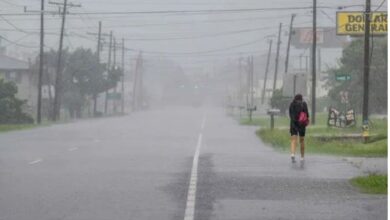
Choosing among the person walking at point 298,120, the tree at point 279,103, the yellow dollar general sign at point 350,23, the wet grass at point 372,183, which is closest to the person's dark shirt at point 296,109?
the person walking at point 298,120

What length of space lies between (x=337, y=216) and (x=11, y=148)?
741 inches

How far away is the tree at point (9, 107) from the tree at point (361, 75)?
23.2 m

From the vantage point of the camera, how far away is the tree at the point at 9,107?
67.2 metres

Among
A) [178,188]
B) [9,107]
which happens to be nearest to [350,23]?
[9,107]

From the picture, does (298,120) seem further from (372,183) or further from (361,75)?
(361,75)

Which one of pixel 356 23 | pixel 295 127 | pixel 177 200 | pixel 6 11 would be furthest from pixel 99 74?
pixel 177 200

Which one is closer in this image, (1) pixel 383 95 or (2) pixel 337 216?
(2) pixel 337 216

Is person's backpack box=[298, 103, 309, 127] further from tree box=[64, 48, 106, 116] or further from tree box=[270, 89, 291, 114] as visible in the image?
tree box=[64, 48, 106, 116]

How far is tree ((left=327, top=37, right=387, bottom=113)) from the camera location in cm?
7188

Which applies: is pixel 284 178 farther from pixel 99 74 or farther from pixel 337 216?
pixel 99 74

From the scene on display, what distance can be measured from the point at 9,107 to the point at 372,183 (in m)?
53.4

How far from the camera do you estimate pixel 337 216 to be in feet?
40.8

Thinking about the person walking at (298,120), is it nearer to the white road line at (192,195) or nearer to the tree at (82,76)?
the white road line at (192,195)

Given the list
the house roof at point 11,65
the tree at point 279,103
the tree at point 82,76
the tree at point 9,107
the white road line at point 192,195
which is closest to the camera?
the white road line at point 192,195
